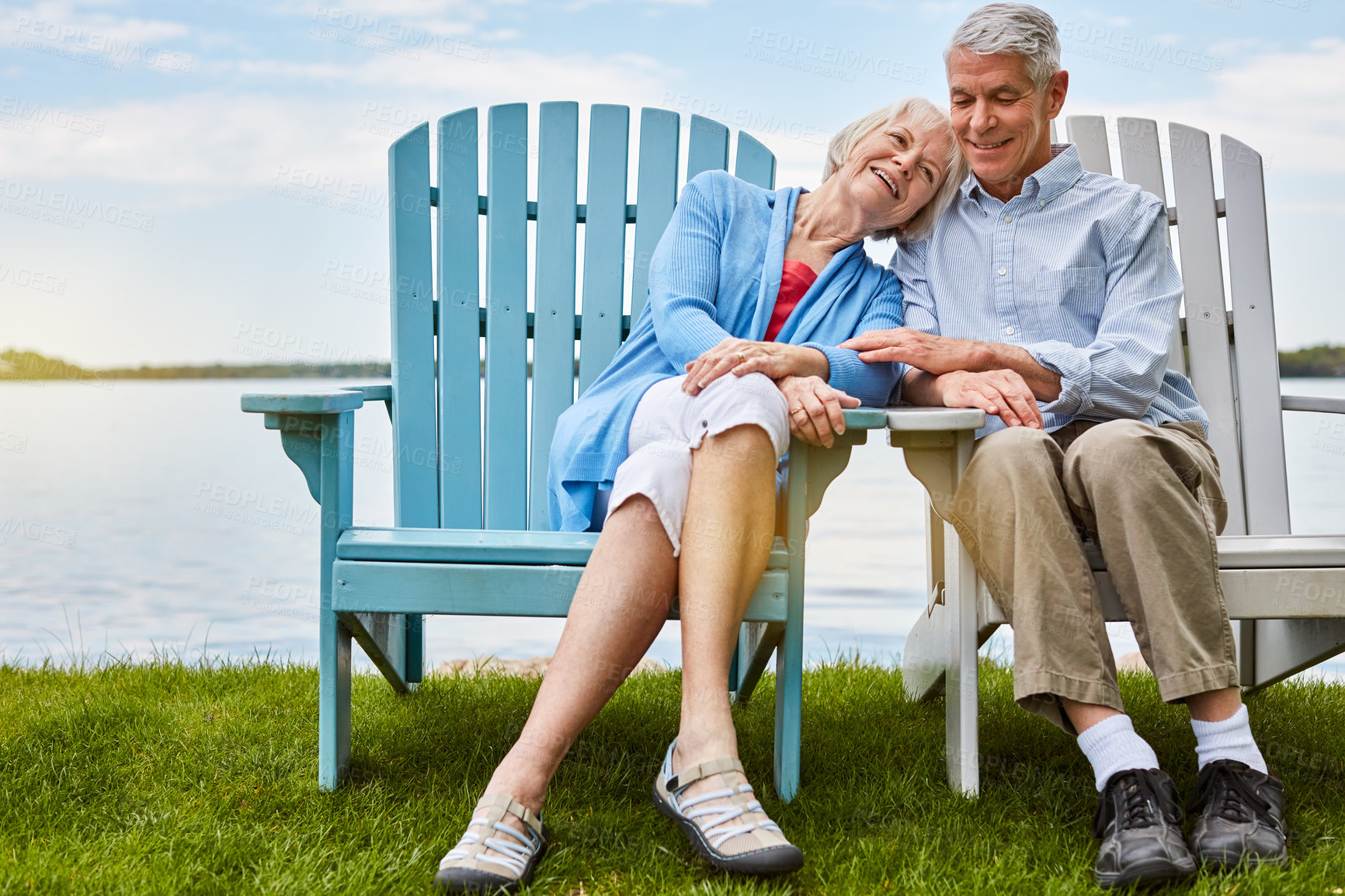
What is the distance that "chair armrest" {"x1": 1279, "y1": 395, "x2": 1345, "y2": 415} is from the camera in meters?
2.23

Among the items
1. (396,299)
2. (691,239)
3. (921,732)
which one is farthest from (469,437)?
(921,732)

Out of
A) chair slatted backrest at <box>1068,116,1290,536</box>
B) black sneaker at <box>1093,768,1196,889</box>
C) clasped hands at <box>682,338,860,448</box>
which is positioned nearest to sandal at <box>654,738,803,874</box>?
black sneaker at <box>1093,768,1196,889</box>

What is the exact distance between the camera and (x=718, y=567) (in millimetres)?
1573

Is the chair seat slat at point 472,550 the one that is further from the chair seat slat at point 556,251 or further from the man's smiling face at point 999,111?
the man's smiling face at point 999,111

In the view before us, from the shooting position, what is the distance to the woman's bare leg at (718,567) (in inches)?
60.2

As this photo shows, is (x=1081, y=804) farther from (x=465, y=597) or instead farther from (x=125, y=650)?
(x=125, y=650)

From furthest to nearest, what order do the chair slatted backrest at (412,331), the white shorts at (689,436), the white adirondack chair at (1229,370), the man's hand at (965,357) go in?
the chair slatted backrest at (412,331) → the white adirondack chair at (1229,370) → the man's hand at (965,357) → the white shorts at (689,436)

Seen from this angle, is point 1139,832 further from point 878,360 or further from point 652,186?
point 652,186

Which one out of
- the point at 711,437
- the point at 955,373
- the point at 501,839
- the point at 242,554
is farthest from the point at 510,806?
the point at 242,554

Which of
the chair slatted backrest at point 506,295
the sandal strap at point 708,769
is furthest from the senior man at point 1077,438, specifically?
the chair slatted backrest at point 506,295

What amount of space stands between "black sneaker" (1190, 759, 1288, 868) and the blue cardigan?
0.87m

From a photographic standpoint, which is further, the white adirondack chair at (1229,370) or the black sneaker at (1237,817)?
the white adirondack chair at (1229,370)

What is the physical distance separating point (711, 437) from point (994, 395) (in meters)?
0.55

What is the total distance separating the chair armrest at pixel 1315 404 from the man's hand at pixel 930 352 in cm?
90
